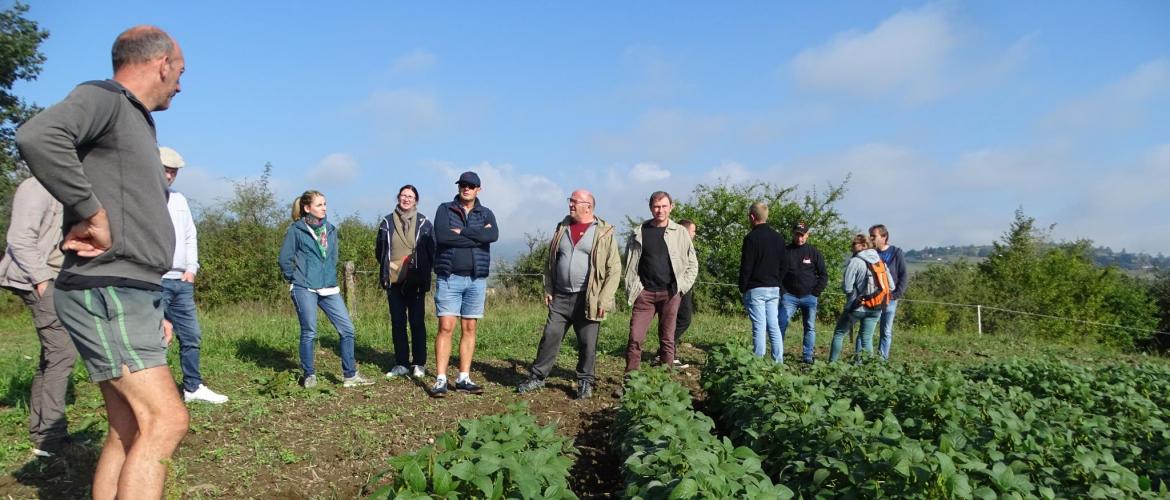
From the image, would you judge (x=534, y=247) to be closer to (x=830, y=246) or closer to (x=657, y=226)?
(x=830, y=246)

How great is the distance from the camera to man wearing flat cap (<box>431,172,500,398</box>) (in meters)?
5.77

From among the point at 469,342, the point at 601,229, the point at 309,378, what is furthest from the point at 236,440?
the point at 601,229

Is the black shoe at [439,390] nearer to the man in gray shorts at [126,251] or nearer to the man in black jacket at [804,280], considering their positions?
the man in gray shorts at [126,251]

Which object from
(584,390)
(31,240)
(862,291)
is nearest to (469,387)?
(584,390)

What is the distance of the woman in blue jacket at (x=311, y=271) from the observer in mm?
5684

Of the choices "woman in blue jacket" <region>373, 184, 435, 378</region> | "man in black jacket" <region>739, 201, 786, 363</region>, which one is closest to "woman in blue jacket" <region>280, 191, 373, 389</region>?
"woman in blue jacket" <region>373, 184, 435, 378</region>

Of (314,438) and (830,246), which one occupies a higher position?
(830,246)

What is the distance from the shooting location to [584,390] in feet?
19.7

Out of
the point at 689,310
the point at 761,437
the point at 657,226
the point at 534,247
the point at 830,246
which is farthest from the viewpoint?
the point at 830,246

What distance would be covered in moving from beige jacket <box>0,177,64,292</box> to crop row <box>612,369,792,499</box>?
137 inches

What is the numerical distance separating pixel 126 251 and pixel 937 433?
423 centimetres

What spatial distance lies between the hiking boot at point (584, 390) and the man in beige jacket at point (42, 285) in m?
3.77

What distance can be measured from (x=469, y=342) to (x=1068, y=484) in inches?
175

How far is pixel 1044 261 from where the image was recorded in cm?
3609
